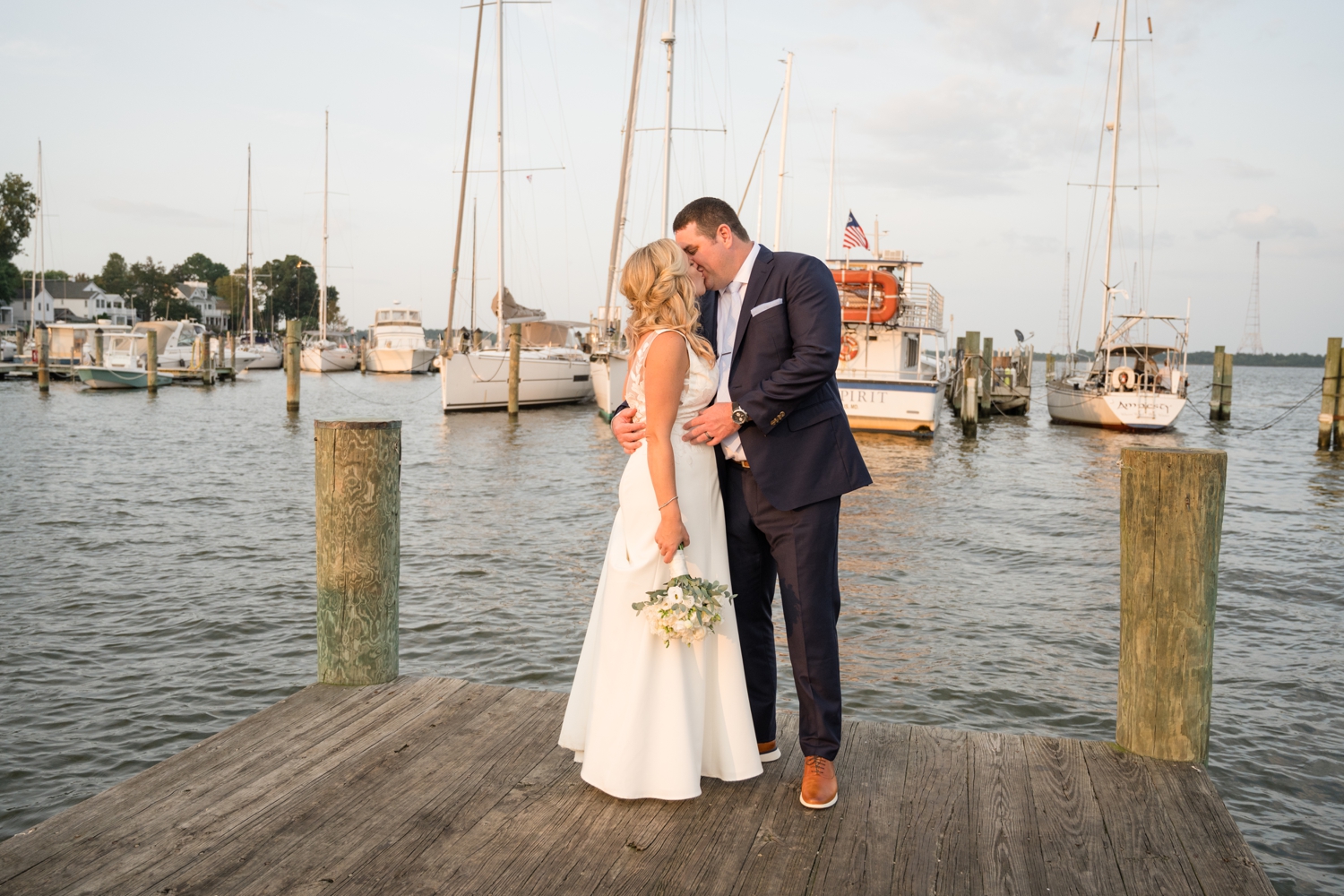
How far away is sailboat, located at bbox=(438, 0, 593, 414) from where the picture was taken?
32.3 m

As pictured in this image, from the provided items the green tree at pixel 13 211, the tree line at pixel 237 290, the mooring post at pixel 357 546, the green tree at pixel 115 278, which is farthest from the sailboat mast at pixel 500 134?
the green tree at pixel 115 278

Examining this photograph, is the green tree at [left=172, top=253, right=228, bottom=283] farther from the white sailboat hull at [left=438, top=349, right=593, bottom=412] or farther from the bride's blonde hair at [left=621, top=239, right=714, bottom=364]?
the bride's blonde hair at [left=621, top=239, right=714, bottom=364]

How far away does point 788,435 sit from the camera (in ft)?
10.8

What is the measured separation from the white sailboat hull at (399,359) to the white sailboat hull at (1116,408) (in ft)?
139

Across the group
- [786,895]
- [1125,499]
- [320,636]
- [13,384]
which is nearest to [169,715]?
[320,636]

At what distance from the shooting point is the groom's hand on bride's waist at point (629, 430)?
335 cm

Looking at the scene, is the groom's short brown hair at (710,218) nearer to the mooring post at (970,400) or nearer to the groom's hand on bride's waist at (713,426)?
the groom's hand on bride's waist at (713,426)

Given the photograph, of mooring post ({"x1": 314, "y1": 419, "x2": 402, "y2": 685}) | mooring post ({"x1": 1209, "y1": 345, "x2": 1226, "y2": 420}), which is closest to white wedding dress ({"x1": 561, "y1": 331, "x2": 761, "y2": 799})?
mooring post ({"x1": 314, "y1": 419, "x2": 402, "y2": 685})

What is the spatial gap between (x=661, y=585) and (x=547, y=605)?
19.5ft

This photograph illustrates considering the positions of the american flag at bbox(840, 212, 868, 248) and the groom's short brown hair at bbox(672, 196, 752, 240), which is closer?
the groom's short brown hair at bbox(672, 196, 752, 240)

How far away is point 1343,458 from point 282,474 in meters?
23.0

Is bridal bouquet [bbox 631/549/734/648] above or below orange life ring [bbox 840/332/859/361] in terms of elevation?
below

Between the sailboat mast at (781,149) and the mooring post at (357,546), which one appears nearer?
the mooring post at (357,546)

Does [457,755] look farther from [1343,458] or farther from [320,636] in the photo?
[1343,458]
